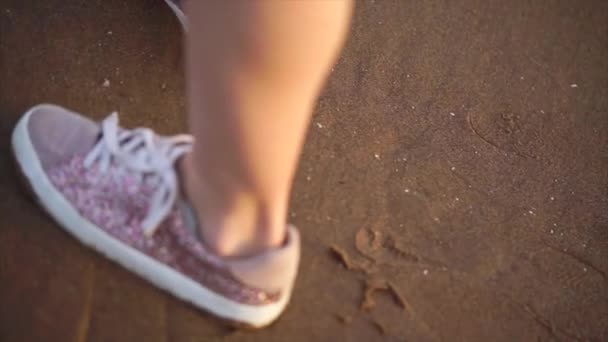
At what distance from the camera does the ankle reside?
77 cm

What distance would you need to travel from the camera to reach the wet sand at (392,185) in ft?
2.75

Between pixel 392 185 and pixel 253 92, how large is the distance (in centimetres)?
45

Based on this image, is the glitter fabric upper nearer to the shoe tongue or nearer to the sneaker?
the shoe tongue

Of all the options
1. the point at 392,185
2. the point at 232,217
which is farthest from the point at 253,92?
the point at 392,185

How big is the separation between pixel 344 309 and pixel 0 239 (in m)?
0.46

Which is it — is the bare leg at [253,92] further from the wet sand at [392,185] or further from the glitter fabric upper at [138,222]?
the wet sand at [392,185]

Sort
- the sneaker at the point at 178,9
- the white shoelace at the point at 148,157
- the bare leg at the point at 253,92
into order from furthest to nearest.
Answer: the sneaker at the point at 178,9, the white shoelace at the point at 148,157, the bare leg at the point at 253,92

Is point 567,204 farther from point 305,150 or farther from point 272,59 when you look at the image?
point 272,59

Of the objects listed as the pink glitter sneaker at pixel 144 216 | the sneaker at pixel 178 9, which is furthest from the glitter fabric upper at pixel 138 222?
the sneaker at pixel 178 9

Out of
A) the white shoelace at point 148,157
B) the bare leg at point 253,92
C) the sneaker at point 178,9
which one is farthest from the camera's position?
the sneaker at point 178,9

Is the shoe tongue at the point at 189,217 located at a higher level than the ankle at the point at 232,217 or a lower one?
lower

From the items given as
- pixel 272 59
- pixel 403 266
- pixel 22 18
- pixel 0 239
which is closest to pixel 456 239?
pixel 403 266

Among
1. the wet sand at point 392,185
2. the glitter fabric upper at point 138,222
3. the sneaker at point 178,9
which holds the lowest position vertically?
the wet sand at point 392,185

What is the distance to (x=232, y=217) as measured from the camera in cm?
79
